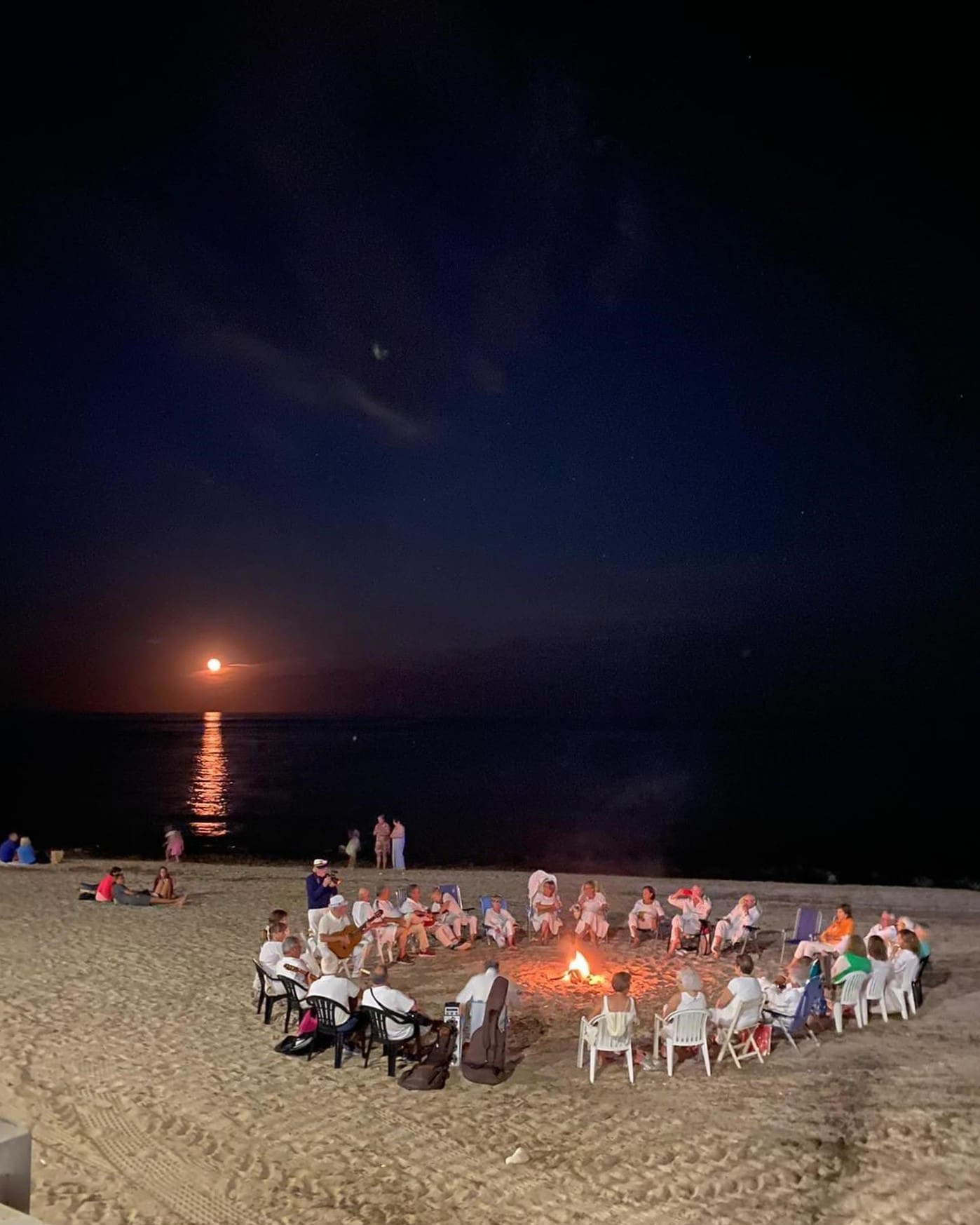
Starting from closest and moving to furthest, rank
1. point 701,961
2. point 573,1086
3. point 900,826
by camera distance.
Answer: point 573,1086, point 701,961, point 900,826

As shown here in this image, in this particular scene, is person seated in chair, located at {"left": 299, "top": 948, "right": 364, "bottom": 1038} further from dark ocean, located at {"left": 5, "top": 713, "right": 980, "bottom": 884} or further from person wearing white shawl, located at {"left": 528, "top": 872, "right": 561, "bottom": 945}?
dark ocean, located at {"left": 5, "top": 713, "right": 980, "bottom": 884}

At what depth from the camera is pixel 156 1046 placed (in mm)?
8977

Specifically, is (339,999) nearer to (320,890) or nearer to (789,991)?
(789,991)

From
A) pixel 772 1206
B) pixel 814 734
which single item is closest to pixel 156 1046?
pixel 772 1206

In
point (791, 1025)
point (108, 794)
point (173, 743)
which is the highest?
point (173, 743)

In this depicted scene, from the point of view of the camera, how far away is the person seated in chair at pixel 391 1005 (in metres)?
8.50

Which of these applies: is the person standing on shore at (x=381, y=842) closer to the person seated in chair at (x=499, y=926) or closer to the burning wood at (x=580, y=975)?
the person seated in chair at (x=499, y=926)

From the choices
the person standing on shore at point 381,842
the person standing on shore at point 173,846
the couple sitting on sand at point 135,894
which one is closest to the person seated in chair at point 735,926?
the couple sitting on sand at point 135,894

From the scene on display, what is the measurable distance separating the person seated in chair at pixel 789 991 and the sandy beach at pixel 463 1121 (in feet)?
1.39

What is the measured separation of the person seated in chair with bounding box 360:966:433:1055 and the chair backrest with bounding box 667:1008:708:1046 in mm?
2364

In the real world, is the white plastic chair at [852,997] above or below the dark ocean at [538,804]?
below

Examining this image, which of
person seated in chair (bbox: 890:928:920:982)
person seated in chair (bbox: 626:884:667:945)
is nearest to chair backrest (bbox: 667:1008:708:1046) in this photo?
person seated in chair (bbox: 890:928:920:982)

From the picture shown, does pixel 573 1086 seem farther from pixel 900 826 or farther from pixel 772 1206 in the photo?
pixel 900 826

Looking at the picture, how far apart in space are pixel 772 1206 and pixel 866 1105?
2098 millimetres
